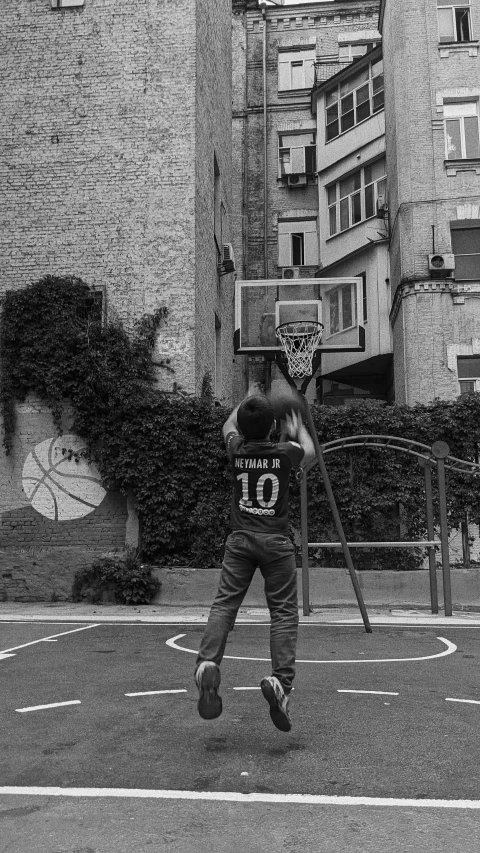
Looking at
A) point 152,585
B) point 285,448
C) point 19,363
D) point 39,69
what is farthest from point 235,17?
point 285,448

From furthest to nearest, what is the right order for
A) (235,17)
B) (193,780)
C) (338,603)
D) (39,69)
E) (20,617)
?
(235,17) → (39,69) → (338,603) → (20,617) → (193,780)

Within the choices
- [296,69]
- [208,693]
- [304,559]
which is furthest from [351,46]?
[208,693]

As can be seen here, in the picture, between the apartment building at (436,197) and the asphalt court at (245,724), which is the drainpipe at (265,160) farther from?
the asphalt court at (245,724)

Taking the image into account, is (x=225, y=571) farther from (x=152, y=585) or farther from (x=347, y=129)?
(x=347, y=129)

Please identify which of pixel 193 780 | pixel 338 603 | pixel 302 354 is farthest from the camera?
pixel 302 354

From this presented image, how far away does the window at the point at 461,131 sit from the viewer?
835 inches

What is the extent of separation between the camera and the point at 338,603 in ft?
42.2

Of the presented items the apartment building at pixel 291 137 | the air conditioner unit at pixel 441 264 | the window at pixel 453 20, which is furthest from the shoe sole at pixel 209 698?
the apartment building at pixel 291 137

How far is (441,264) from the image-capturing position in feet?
67.1

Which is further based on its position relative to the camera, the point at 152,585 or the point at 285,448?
the point at 152,585

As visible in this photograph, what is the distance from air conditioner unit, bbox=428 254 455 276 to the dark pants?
16973mm

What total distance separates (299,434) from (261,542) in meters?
0.79

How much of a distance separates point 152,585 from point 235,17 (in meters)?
25.7

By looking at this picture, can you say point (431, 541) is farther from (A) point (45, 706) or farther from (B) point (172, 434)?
(A) point (45, 706)
